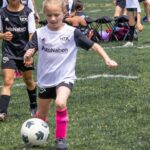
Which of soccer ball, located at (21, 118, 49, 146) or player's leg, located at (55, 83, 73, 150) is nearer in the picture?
player's leg, located at (55, 83, 73, 150)

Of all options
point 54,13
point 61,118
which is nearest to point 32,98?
point 61,118

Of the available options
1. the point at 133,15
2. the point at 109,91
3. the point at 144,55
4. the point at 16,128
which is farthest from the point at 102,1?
the point at 16,128

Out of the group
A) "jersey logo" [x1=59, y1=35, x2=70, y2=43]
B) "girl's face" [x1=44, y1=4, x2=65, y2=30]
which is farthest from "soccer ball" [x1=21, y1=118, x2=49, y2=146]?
"girl's face" [x1=44, y1=4, x2=65, y2=30]

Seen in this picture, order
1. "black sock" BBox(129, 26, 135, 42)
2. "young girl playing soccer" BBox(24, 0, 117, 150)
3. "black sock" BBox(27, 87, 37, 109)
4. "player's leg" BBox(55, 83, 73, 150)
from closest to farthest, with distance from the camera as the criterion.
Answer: "player's leg" BBox(55, 83, 73, 150), "young girl playing soccer" BBox(24, 0, 117, 150), "black sock" BBox(27, 87, 37, 109), "black sock" BBox(129, 26, 135, 42)

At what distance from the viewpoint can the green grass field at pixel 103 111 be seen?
694cm

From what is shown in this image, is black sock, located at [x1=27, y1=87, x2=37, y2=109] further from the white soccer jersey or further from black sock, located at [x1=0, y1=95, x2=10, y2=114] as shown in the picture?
the white soccer jersey

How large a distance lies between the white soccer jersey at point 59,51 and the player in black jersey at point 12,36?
4.83 feet

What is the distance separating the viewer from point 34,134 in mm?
6707

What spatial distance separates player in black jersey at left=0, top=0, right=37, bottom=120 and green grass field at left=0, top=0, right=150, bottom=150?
0.47 meters

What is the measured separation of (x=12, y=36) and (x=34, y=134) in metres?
2.04

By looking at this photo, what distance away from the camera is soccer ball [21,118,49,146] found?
6.70m

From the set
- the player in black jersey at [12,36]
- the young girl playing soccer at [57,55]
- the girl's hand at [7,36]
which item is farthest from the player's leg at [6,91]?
the young girl playing soccer at [57,55]

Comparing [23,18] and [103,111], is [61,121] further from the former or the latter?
[23,18]

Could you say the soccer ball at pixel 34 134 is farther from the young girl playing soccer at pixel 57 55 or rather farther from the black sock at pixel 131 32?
the black sock at pixel 131 32
